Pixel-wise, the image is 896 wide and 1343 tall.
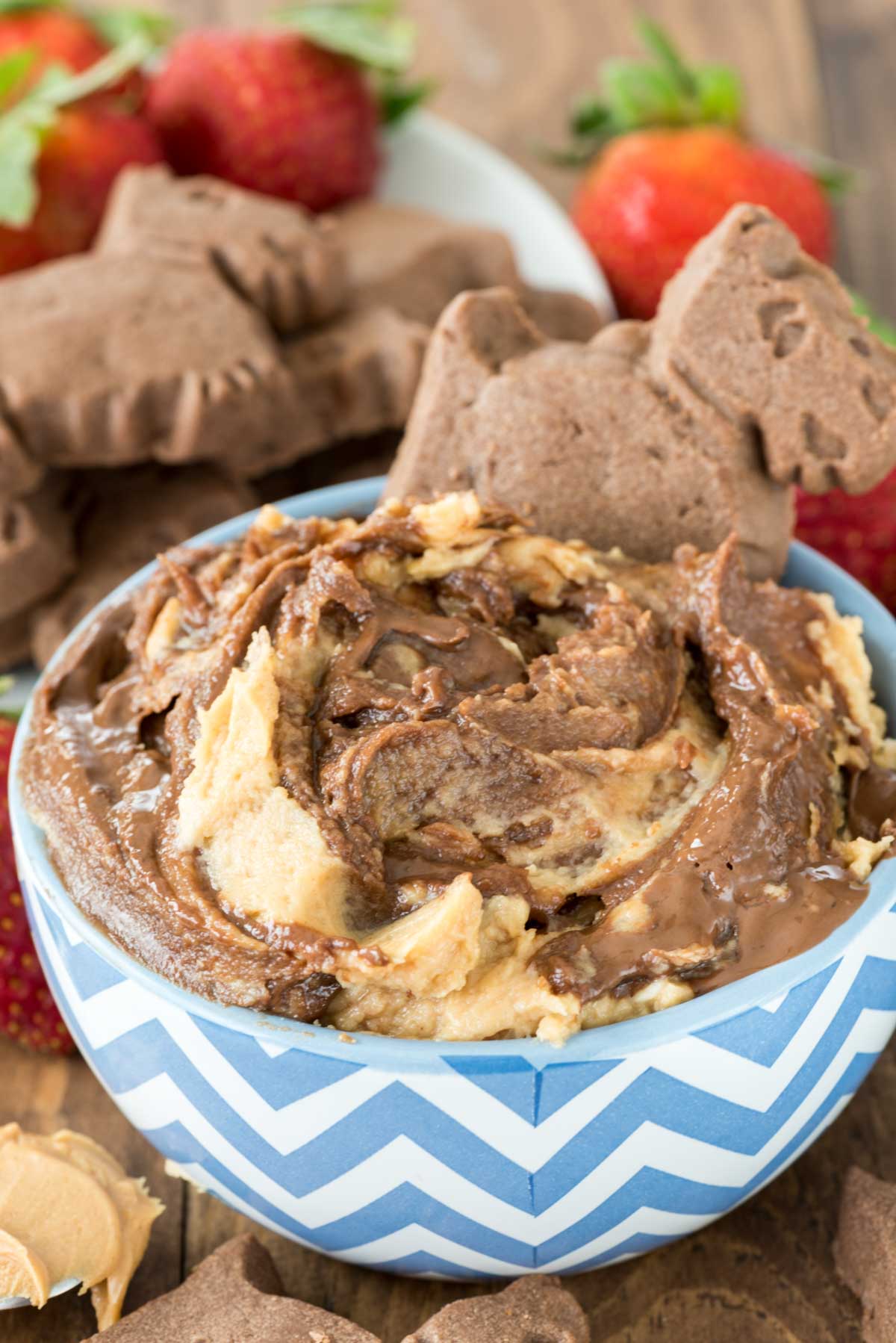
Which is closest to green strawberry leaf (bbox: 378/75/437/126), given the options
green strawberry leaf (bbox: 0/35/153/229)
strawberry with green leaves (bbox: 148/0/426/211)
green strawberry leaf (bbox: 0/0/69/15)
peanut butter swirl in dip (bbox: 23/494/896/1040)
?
strawberry with green leaves (bbox: 148/0/426/211)

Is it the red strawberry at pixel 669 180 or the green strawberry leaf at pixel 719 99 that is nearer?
the red strawberry at pixel 669 180

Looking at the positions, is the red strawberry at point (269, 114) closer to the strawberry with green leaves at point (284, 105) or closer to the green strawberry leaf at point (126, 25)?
the strawberry with green leaves at point (284, 105)

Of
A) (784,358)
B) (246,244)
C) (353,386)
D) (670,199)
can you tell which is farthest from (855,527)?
(246,244)

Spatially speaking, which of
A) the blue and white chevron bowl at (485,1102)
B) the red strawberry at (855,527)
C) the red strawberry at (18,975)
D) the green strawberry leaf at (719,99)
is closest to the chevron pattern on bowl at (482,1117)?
the blue and white chevron bowl at (485,1102)

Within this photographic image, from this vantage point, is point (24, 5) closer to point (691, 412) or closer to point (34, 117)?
point (34, 117)

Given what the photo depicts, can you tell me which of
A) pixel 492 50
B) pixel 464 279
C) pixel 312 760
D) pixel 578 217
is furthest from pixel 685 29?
pixel 312 760

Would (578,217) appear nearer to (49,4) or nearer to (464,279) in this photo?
(464,279)
